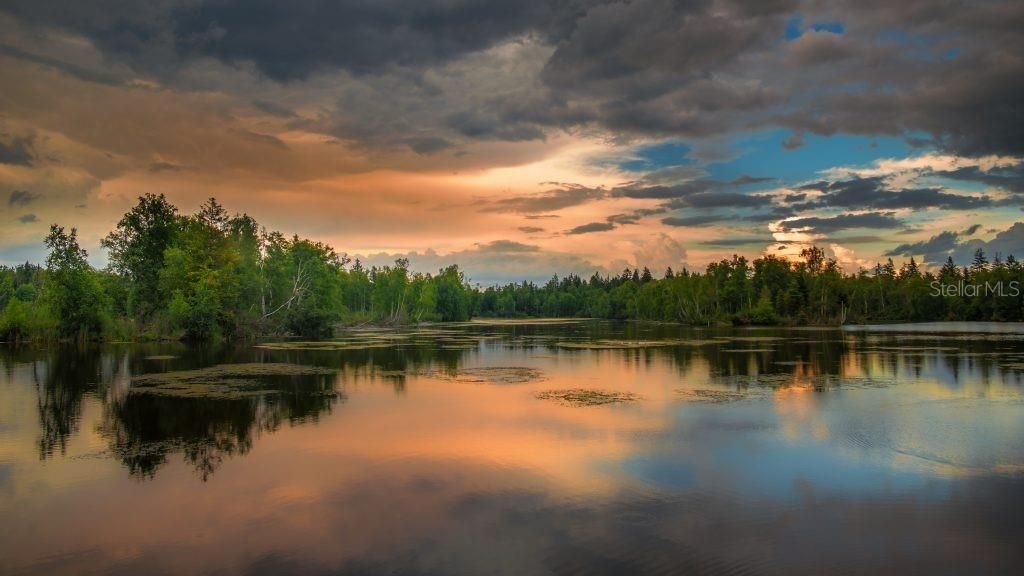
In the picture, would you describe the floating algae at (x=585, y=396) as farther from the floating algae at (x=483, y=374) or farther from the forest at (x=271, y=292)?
the forest at (x=271, y=292)

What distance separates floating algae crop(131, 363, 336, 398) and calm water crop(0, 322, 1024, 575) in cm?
42

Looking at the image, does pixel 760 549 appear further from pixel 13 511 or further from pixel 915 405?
pixel 915 405

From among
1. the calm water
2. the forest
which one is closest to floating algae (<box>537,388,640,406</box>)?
the calm water

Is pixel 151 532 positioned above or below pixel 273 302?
below

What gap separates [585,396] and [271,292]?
189ft

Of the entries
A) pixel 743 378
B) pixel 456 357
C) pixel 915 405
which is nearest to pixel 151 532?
pixel 915 405

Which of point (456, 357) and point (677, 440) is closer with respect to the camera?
point (677, 440)

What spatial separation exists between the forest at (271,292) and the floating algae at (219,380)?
90.6 ft

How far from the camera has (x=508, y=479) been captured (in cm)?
1411

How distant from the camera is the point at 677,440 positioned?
58.2 ft

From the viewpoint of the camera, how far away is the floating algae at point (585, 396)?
24.4 meters

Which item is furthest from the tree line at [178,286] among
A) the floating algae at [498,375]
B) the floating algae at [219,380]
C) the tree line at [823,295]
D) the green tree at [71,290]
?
the tree line at [823,295]

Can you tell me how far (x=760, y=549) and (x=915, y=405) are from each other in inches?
Answer: 669

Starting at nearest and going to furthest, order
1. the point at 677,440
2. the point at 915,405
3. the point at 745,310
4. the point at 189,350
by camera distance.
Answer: the point at 677,440 < the point at 915,405 < the point at 189,350 < the point at 745,310
